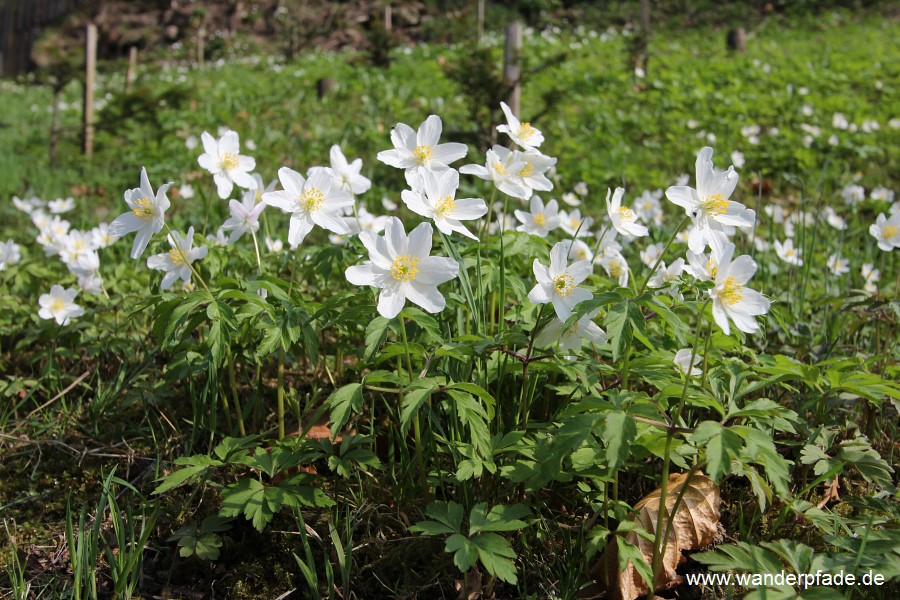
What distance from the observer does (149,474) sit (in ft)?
6.95

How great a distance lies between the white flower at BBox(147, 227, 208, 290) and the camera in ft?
6.28

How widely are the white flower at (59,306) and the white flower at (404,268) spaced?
1.73 meters

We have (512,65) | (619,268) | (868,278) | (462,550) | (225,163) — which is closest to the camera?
(462,550)

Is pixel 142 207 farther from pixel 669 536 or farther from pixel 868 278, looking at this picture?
pixel 868 278

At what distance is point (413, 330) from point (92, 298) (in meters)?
1.80

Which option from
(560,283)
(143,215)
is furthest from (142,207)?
(560,283)

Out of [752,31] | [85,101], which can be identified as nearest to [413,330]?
[85,101]

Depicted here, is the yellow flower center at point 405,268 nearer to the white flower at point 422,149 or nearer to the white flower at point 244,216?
the white flower at point 422,149

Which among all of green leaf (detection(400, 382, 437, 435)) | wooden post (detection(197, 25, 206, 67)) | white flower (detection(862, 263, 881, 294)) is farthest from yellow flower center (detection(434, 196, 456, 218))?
wooden post (detection(197, 25, 206, 67))

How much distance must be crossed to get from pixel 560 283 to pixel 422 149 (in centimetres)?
61

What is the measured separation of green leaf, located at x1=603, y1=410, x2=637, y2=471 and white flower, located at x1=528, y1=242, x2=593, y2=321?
0.30 metres

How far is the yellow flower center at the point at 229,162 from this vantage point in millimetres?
2162

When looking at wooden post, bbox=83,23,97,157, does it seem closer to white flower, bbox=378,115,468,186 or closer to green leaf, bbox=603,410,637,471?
white flower, bbox=378,115,468,186

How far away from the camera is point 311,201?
1.80 metres
